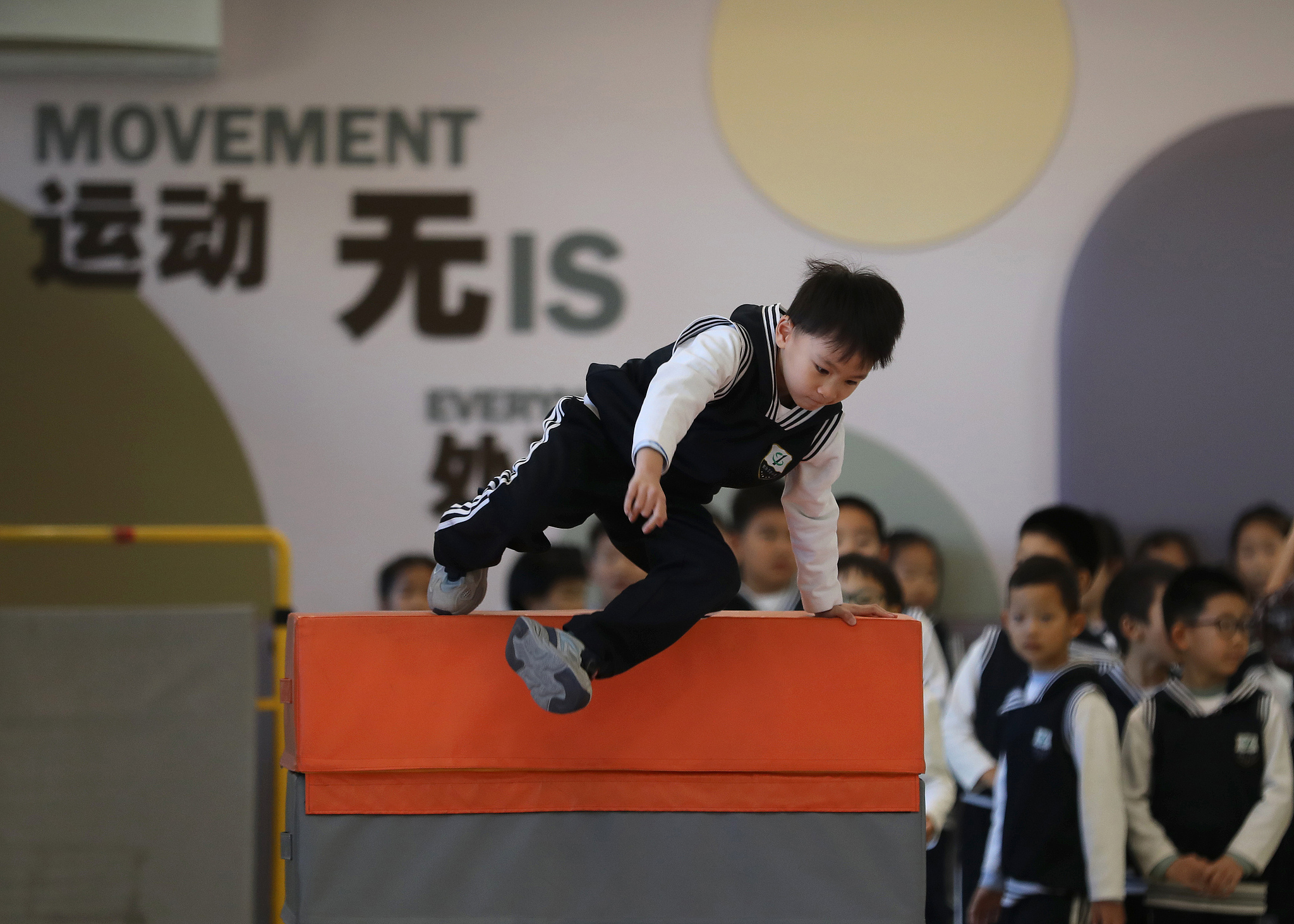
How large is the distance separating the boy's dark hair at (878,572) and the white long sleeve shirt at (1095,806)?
0.48 metres

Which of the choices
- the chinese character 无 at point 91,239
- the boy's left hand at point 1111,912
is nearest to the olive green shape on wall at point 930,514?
the boy's left hand at point 1111,912

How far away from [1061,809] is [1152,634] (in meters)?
0.73

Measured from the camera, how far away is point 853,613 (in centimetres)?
201

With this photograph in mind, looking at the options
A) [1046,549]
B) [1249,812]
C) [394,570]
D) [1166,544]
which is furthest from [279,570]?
[1166,544]

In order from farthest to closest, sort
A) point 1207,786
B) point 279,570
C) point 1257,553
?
point 1257,553
point 279,570
point 1207,786

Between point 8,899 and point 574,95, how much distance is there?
307cm

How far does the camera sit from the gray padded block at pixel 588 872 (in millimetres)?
1868

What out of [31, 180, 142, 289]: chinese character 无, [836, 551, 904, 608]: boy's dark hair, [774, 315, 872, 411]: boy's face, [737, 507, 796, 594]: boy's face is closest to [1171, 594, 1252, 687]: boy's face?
[836, 551, 904, 608]: boy's dark hair

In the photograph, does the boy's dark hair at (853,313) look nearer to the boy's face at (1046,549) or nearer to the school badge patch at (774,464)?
the school badge patch at (774,464)

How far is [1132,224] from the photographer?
4352 mm

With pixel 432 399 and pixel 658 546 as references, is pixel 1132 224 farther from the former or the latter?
pixel 658 546

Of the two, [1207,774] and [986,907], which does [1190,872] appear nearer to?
[1207,774]

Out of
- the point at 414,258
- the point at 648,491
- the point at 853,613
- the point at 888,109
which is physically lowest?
the point at 853,613

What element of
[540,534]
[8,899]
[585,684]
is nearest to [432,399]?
[8,899]
